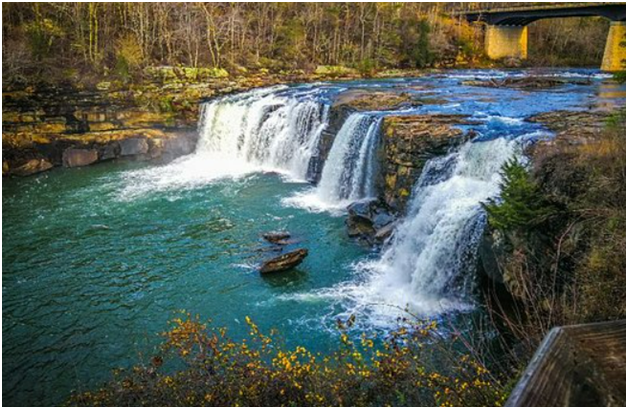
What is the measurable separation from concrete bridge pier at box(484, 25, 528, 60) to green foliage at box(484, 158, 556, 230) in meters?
39.8

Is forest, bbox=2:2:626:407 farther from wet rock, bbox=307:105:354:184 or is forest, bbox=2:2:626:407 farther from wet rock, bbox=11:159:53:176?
wet rock, bbox=11:159:53:176

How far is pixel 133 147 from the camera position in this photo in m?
28.1

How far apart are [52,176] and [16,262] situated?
1064cm

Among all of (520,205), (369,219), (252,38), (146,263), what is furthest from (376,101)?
(252,38)

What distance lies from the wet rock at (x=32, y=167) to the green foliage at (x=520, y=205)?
2341cm

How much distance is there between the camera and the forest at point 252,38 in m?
32.2

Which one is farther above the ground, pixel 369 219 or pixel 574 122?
pixel 574 122

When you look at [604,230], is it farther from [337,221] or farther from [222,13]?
[222,13]

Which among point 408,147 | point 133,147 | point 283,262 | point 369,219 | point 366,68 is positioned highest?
point 366,68

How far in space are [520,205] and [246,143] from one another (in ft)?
59.3

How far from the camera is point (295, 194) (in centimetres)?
2123

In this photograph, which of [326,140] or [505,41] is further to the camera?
[505,41]

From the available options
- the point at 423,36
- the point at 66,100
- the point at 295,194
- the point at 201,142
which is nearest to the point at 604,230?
the point at 295,194

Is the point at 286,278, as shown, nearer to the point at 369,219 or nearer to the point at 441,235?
the point at 369,219
